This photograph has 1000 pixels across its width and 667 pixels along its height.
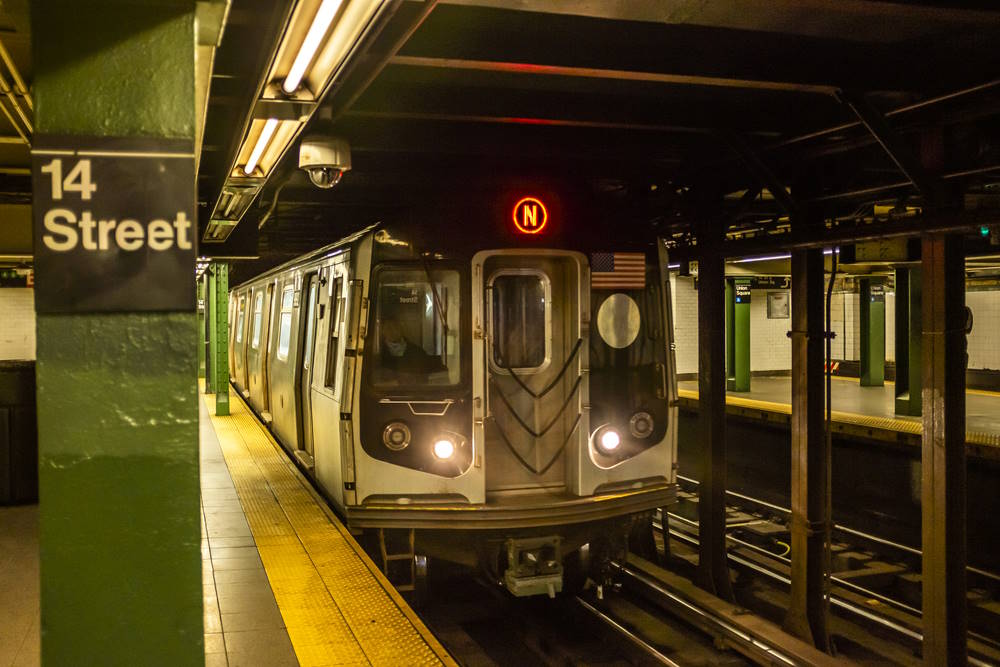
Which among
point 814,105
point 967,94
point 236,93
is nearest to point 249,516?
point 236,93

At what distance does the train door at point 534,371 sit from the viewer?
6422mm

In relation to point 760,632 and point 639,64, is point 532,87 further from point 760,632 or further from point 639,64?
point 760,632

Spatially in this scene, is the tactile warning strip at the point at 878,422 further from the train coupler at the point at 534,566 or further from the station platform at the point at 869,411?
the train coupler at the point at 534,566

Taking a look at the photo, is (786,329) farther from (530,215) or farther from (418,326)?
(418,326)

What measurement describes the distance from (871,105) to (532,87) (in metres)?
2.07

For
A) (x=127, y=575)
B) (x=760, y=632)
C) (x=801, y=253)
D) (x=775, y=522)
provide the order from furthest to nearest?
1. (x=775, y=522)
2. (x=801, y=253)
3. (x=760, y=632)
4. (x=127, y=575)

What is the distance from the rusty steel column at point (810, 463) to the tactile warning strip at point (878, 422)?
9.68 ft

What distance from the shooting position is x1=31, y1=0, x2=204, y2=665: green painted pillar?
236 centimetres

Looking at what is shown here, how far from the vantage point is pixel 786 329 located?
23172 mm

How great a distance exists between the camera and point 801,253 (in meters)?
6.47

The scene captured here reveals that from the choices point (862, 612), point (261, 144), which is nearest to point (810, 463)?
point (862, 612)

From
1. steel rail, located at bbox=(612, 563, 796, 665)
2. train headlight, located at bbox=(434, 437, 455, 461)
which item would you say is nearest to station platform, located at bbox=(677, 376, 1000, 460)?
steel rail, located at bbox=(612, 563, 796, 665)

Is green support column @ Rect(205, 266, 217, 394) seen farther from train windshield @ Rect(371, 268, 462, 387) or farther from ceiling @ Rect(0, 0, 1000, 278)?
train windshield @ Rect(371, 268, 462, 387)

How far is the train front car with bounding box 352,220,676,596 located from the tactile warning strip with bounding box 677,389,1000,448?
3.43 m
